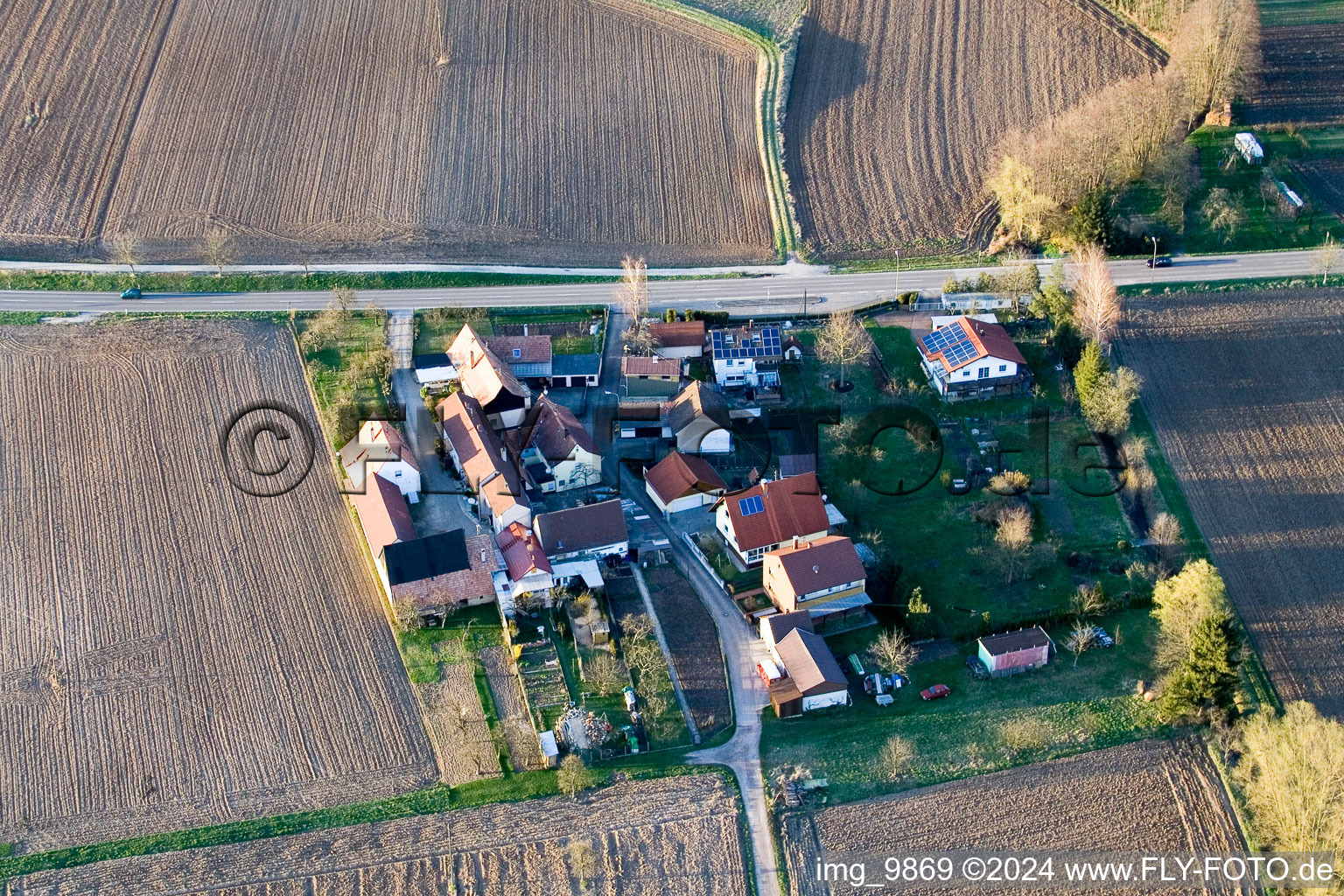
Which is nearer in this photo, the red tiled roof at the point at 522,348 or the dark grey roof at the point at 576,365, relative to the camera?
the red tiled roof at the point at 522,348

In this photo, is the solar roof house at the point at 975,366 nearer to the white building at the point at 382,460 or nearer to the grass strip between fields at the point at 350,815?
the white building at the point at 382,460

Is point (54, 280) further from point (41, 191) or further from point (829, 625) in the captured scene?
point (829, 625)

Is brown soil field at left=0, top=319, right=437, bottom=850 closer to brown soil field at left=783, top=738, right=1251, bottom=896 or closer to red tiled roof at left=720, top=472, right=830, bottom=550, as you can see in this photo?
brown soil field at left=783, top=738, right=1251, bottom=896

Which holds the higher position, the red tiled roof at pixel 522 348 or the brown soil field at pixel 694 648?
the red tiled roof at pixel 522 348

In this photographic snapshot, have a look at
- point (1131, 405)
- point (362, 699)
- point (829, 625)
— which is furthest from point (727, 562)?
point (1131, 405)

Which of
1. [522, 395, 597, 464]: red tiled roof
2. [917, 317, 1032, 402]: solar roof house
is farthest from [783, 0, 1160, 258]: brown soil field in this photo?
[522, 395, 597, 464]: red tiled roof

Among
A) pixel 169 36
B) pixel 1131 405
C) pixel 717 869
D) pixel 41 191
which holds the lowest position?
pixel 717 869

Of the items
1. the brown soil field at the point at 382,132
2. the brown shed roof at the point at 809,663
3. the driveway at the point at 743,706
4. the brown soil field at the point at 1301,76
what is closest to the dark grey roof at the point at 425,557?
the driveway at the point at 743,706

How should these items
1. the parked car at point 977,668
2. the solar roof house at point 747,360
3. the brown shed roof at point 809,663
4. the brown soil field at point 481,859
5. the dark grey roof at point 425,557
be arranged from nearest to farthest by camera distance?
the brown soil field at point 481,859 < the brown shed roof at point 809,663 < the parked car at point 977,668 < the dark grey roof at point 425,557 < the solar roof house at point 747,360
